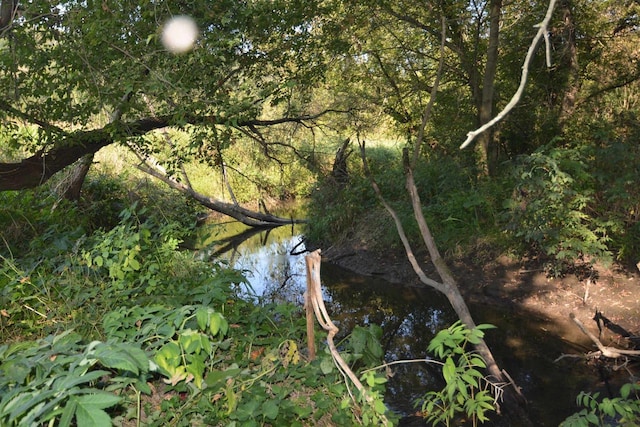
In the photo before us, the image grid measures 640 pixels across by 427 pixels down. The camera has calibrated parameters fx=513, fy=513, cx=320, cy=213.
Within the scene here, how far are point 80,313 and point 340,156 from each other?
395 inches

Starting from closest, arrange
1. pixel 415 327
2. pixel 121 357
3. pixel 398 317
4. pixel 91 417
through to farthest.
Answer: pixel 91 417 → pixel 121 357 → pixel 415 327 → pixel 398 317

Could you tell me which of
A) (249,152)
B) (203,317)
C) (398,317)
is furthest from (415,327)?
(203,317)

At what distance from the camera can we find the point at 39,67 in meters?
6.07

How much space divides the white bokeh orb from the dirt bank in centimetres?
618

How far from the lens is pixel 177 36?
5.98 meters

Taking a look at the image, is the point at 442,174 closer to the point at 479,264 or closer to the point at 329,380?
the point at 479,264

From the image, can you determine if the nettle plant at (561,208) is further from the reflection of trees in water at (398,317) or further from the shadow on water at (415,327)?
the reflection of trees in water at (398,317)

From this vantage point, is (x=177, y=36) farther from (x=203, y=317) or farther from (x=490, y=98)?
(x=490, y=98)

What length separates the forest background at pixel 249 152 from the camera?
329cm

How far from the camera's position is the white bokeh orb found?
5.93 m

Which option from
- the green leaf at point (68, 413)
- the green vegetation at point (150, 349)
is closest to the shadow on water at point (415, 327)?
the green vegetation at point (150, 349)

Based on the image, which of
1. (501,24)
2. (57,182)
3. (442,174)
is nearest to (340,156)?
(442,174)

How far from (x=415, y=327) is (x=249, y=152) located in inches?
201

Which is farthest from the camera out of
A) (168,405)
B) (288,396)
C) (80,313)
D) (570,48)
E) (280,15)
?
(570,48)
